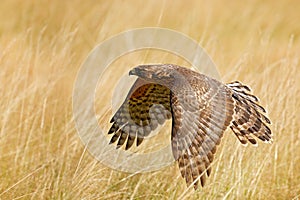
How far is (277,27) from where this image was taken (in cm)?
948

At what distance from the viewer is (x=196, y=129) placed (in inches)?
143

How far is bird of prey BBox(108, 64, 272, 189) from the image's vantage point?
11.7 ft

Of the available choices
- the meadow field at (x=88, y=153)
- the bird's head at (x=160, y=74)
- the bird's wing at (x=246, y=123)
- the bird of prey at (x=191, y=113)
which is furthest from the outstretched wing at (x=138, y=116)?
the bird's wing at (x=246, y=123)

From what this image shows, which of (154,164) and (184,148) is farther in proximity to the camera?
(154,164)

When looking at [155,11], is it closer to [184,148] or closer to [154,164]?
[154,164]

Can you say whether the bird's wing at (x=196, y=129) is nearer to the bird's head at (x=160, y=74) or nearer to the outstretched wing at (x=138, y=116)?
the bird's head at (x=160, y=74)

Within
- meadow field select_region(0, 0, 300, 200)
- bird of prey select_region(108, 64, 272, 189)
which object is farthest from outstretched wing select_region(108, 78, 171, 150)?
meadow field select_region(0, 0, 300, 200)

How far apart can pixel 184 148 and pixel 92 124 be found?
3.95 feet

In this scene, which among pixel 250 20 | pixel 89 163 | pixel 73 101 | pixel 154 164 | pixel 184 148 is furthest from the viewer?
pixel 250 20

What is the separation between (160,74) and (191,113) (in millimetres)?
361

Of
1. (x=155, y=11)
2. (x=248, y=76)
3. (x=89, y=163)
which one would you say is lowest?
(x=89, y=163)

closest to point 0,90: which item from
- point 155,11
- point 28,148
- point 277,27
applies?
point 28,148

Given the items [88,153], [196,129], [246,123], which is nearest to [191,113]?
[196,129]

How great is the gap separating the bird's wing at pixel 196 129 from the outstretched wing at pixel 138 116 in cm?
56
